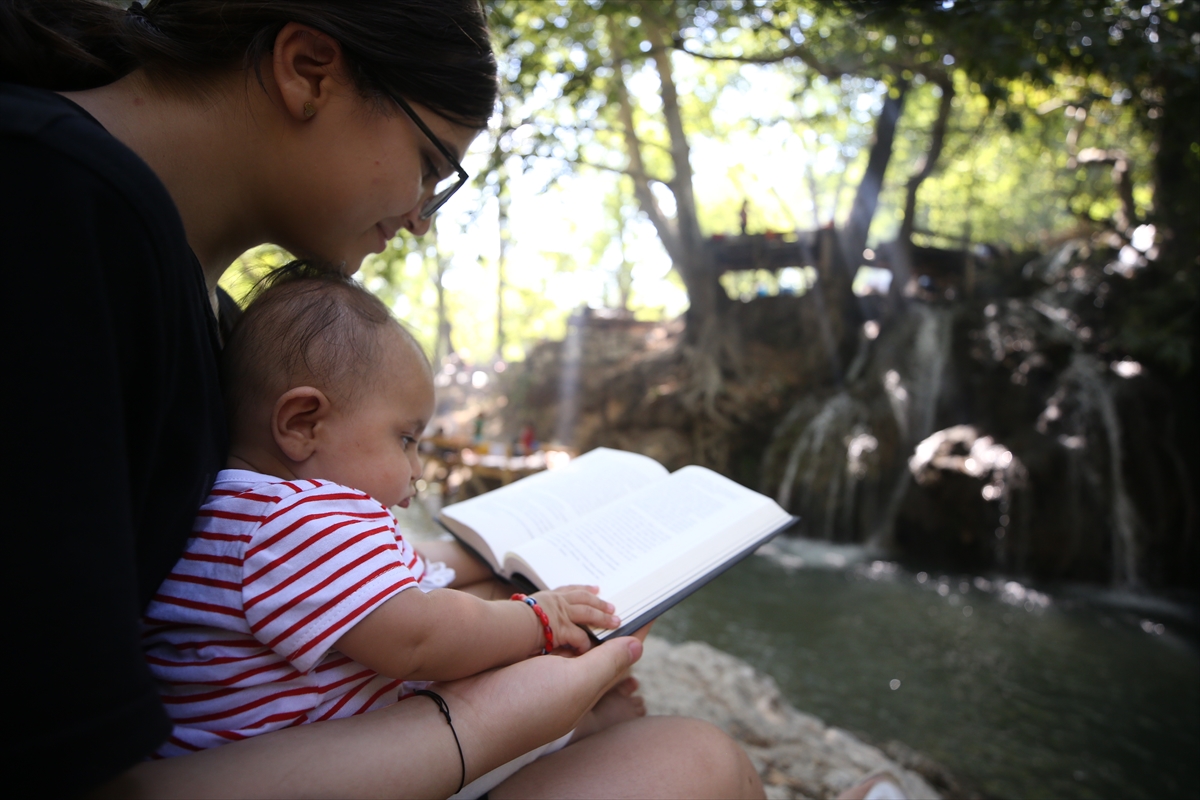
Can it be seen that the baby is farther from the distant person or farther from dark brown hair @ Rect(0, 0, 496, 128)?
dark brown hair @ Rect(0, 0, 496, 128)

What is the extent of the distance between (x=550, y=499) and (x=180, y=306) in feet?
3.54

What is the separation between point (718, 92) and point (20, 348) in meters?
13.6

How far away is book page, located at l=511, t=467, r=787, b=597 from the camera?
4.61 ft

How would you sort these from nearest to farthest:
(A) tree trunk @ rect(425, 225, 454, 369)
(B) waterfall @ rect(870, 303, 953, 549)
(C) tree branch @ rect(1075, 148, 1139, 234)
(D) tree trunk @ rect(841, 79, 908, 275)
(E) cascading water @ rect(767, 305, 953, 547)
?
(E) cascading water @ rect(767, 305, 953, 547)
(B) waterfall @ rect(870, 303, 953, 549)
(C) tree branch @ rect(1075, 148, 1139, 234)
(D) tree trunk @ rect(841, 79, 908, 275)
(A) tree trunk @ rect(425, 225, 454, 369)

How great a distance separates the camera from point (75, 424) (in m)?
0.66

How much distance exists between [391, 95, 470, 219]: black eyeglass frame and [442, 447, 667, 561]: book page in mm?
699

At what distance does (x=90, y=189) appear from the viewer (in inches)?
27.4

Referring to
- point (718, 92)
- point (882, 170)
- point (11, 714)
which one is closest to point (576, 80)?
point (11, 714)

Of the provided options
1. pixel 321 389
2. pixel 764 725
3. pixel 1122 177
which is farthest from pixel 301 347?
pixel 1122 177

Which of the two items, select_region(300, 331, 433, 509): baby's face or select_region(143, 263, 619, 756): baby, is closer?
select_region(143, 263, 619, 756): baby

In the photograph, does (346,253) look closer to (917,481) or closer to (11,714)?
(11,714)

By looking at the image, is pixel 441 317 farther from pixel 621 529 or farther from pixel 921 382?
pixel 621 529

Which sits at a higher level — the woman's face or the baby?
the woman's face

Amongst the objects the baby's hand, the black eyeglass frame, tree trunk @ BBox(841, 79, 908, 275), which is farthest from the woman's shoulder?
tree trunk @ BBox(841, 79, 908, 275)
